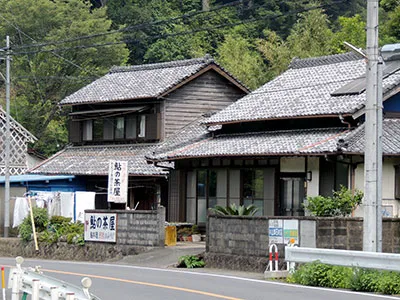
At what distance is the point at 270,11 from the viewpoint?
241 feet

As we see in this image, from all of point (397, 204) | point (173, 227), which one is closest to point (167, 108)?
point (173, 227)

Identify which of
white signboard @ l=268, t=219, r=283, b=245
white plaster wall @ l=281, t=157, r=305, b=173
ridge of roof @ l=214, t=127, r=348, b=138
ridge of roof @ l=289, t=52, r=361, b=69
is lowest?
white signboard @ l=268, t=219, r=283, b=245

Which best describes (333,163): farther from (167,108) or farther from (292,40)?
(292,40)

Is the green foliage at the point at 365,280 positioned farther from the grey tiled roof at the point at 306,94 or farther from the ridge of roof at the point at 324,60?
the ridge of roof at the point at 324,60

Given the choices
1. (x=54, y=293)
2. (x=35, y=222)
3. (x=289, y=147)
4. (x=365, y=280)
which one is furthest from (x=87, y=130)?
(x=54, y=293)

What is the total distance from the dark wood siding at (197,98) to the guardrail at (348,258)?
2134 centimetres

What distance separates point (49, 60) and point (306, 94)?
29925 mm

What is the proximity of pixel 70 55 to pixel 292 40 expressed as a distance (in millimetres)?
15251

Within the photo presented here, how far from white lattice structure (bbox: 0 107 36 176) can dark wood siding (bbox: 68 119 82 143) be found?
6485 mm

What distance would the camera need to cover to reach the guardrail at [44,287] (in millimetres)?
12672

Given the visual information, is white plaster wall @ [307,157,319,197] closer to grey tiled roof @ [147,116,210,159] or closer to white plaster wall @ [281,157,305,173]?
white plaster wall @ [281,157,305,173]

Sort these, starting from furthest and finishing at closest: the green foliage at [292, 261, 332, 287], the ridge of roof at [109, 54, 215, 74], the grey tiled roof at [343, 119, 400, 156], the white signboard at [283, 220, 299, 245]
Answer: the ridge of roof at [109, 54, 215, 74]
the grey tiled roof at [343, 119, 400, 156]
the white signboard at [283, 220, 299, 245]
the green foliage at [292, 261, 332, 287]

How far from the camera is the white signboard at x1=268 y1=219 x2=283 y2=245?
25.4 meters

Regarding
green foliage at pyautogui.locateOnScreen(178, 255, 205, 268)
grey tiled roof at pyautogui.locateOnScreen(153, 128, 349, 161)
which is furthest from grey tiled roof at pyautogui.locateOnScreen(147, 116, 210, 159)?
green foliage at pyautogui.locateOnScreen(178, 255, 205, 268)
